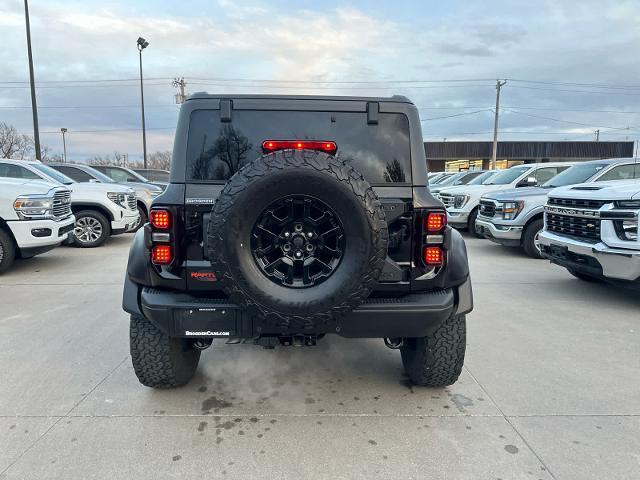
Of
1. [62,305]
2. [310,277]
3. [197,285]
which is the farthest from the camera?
[62,305]

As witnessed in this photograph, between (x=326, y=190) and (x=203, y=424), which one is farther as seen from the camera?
(x=203, y=424)

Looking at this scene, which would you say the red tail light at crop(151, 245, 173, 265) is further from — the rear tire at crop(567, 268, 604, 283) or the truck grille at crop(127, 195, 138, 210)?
the truck grille at crop(127, 195, 138, 210)

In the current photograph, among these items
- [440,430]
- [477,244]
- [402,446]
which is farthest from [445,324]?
[477,244]

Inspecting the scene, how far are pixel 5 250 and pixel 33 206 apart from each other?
0.76m

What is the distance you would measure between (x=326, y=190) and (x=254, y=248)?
1.70 feet

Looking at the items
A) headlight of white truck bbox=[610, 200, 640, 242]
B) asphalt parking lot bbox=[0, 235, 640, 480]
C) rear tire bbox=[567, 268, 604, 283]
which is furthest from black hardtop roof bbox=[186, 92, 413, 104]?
rear tire bbox=[567, 268, 604, 283]

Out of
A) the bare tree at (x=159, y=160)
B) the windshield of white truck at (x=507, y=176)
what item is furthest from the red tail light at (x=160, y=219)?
the bare tree at (x=159, y=160)

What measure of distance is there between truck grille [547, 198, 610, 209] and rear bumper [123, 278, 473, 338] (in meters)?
3.49

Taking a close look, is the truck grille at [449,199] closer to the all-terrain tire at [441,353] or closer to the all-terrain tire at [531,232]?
the all-terrain tire at [531,232]

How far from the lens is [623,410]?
2.79 meters

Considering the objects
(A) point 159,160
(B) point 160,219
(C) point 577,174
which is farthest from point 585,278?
(A) point 159,160

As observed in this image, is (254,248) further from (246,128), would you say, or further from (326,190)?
(246,128)

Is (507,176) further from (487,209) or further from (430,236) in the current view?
(430,236)

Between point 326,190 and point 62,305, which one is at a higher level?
point 326,190
